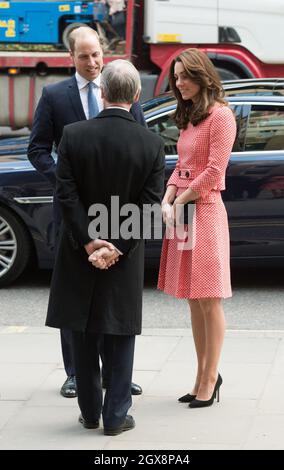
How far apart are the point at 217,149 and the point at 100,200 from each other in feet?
2.33

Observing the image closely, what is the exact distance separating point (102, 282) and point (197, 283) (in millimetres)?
612

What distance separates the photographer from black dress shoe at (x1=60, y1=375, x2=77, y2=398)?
592cm

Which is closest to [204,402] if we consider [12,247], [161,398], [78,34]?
[161,398]

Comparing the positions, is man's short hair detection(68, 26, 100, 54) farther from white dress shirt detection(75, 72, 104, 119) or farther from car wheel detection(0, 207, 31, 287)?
car wheel detection(0, 207, 31, 287)

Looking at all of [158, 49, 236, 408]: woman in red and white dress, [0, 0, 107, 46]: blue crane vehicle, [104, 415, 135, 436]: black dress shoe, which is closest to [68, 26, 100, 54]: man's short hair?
[158, 49, 236, 408]: woman in red and white dress

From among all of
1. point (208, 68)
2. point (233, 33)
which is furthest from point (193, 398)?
point (233, 33)

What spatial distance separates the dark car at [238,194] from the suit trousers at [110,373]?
3.21 metres

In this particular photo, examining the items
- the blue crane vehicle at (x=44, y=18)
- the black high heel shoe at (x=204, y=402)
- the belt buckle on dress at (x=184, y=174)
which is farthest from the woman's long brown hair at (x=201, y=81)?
the blue crane vehicle at (x=44, y=18)

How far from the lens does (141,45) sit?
14.3 metres

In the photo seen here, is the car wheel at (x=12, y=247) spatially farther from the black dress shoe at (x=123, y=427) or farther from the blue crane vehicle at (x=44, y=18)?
the blue crane vehicle at (x=44, y=18)

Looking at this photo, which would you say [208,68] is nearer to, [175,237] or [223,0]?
[175,237]

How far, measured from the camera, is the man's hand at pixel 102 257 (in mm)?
5027

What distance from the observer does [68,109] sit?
591cm

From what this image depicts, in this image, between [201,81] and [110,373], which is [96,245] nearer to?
[110,373]
